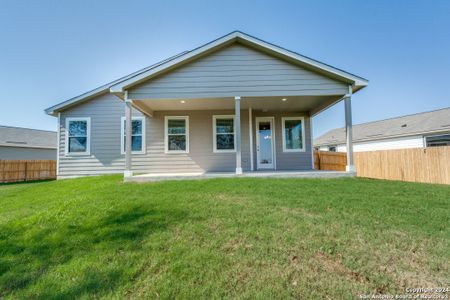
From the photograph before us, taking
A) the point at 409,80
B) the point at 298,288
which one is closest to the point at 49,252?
the point at 298,288

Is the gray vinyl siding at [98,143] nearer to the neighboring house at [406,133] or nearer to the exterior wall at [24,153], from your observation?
the exterior wall at [24,153]

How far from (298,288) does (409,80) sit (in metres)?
20.8

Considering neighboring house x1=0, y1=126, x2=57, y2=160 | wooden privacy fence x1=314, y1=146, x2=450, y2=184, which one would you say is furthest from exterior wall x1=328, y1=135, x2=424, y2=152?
neighboring house x1=0, y1=126, x2=57, y2=160

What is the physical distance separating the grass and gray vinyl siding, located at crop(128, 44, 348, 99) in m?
3.88

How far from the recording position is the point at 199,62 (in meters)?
7.43

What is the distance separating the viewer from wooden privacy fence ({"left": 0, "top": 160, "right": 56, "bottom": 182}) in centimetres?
1294

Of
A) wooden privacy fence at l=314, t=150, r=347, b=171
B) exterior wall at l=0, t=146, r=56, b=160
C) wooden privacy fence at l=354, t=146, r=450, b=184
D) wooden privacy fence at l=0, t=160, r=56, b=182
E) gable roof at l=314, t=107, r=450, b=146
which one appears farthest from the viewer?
exterior wall at l=0, t=146, r=56, b=160

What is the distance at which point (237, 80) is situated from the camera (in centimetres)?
736

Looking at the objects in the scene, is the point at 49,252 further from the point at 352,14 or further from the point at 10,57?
the point at 352,14

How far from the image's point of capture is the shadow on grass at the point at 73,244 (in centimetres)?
231

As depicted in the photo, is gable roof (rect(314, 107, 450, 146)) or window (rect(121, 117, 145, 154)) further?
gable roof (rect(314, 107, 450, 146))

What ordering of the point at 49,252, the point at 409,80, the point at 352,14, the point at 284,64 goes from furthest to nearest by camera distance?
the point at 409,80
the point at 352,14
the point at 284,64
the point at 49,252

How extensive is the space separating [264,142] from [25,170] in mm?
15245

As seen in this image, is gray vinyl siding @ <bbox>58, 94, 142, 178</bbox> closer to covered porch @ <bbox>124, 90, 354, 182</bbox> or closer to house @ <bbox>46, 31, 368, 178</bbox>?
house @ <bbox>46, 31, 368, 178</bbox>
